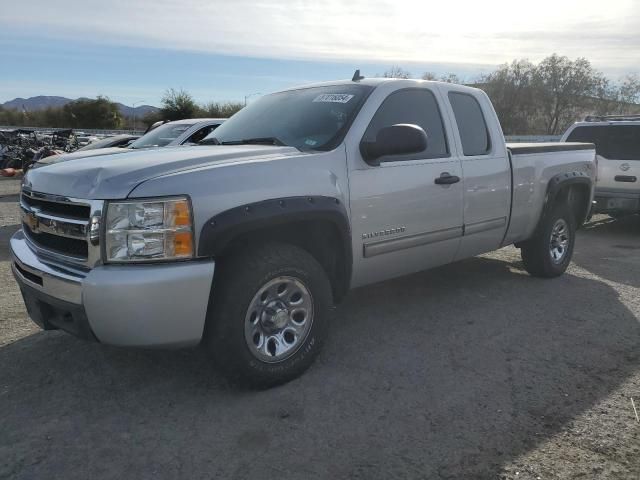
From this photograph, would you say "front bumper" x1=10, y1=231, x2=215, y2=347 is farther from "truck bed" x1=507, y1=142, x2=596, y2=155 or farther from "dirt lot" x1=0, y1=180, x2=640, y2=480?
"truck bed" x1=507, y1=142, x2=596, y2=155

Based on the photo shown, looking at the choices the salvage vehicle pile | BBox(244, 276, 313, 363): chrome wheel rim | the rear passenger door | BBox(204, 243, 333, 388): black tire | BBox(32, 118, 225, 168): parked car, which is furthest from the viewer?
the salvage vehicle pile

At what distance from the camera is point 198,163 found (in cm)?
325

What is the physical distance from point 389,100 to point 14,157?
841 inches

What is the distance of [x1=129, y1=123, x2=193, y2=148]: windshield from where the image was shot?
8.95 meters

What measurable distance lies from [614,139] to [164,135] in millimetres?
7610

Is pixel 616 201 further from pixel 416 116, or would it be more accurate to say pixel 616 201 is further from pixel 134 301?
pixel 134 301

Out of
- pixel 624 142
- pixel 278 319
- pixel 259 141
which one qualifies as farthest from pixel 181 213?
pixel 624 142

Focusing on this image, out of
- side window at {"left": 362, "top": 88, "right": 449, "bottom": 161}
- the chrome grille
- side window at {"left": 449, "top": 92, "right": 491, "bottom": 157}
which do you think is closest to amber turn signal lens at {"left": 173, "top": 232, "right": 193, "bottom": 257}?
the chrome grille

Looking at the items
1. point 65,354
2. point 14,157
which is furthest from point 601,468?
point 14,157

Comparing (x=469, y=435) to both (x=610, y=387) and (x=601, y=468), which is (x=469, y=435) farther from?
(x=610, y=387)

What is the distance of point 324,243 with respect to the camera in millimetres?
3881

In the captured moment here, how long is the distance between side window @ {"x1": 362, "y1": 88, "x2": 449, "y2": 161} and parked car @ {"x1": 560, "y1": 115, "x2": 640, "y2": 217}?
5995 mm

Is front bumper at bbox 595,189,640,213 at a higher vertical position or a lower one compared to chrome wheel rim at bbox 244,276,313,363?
lower

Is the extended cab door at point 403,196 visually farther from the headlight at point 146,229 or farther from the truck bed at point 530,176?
the headlight at point 146,229
